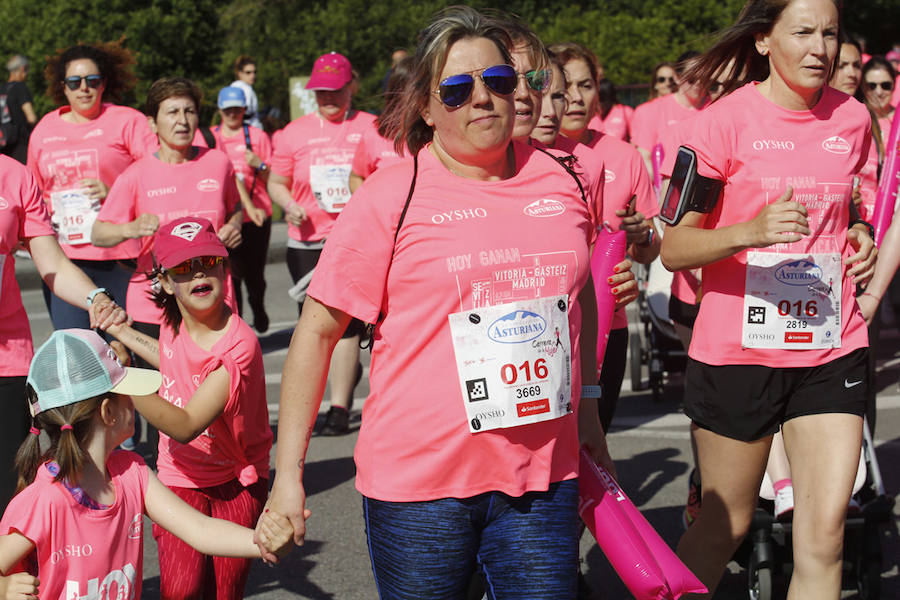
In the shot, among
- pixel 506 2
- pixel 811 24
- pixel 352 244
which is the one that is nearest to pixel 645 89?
pixel 506 2

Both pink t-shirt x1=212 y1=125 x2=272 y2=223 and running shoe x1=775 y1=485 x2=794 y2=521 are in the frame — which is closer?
running shoe x1=775 y1=485 x2=794 y2=521

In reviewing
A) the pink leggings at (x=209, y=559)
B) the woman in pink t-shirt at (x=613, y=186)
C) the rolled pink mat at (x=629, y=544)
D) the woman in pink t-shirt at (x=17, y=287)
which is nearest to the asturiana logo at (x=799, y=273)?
the woman in pink t-shirt at (x=613, y=186)

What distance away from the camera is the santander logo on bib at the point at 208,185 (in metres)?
7.04

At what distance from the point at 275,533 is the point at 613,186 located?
2.68 m

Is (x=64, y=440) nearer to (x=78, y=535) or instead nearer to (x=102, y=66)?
(x=78, y=535)

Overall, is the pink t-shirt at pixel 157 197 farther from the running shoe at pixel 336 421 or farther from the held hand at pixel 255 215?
the held hand at pixel 255 215

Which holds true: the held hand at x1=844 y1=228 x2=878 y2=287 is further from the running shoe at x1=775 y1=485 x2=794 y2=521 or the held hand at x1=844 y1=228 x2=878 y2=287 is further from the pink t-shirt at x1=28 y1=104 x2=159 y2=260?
the pink t-shirt at x1=28 y1=104 x2=159 y2=260

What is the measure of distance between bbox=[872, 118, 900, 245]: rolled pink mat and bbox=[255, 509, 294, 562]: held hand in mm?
2952

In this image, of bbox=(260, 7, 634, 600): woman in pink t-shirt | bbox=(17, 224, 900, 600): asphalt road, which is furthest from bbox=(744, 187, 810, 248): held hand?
bbox=(17, 224, 900, 600): asphalt road

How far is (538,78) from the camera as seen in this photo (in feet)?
13.1

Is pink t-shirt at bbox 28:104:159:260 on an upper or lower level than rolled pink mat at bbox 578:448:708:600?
upper

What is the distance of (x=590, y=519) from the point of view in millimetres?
3412

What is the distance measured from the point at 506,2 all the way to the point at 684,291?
27413mm

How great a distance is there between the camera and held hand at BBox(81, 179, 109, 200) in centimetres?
747
